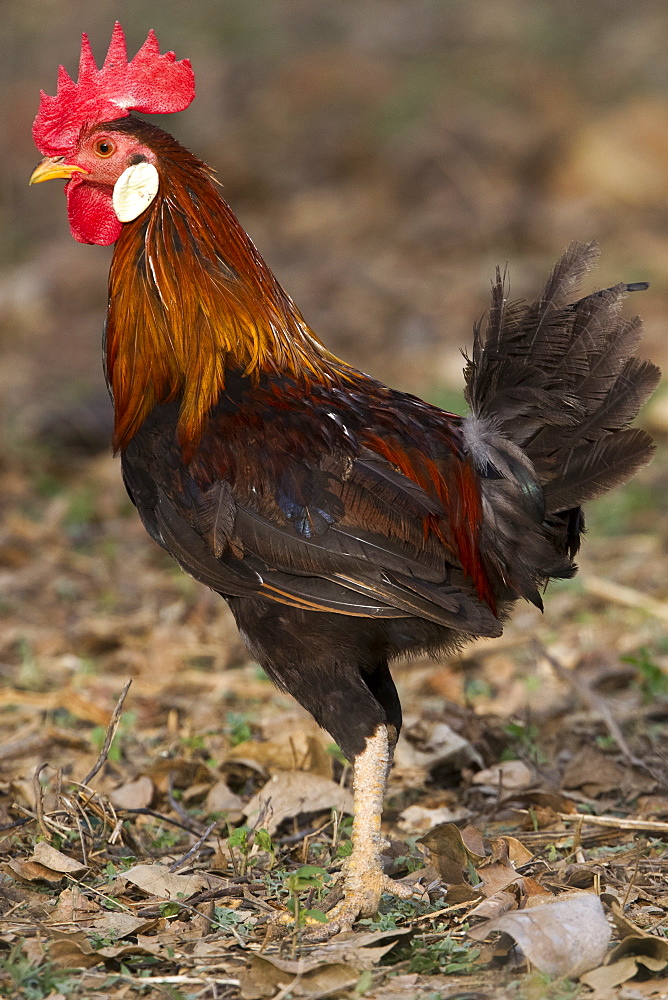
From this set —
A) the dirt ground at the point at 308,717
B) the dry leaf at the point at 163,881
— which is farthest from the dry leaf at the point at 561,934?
the dry leaf at the point at 163,881

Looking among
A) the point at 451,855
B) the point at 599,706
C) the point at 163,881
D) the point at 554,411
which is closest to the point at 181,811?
the point at 163,881

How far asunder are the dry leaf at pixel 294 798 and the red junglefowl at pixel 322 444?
54cm

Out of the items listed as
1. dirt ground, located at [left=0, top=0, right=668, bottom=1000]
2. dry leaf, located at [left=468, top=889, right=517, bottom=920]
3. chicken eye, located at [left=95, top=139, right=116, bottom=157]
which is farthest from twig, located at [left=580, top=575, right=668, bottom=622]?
chicken eye, located at [left=95, top=139, right=116, bottom=157]

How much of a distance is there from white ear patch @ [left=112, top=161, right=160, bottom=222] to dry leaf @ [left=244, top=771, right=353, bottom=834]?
86.0 inches

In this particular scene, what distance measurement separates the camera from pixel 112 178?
12.1 feet

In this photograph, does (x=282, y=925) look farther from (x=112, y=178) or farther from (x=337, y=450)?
(x=112, y=178)

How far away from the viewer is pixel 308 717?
15.9ft

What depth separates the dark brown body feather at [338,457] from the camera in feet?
10.9

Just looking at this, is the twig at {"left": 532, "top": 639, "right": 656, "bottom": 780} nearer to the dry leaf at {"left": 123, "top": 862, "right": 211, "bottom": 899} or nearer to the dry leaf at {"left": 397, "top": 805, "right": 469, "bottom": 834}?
the dry leaf at {"left": 397, "top": 805, "right": 469, "bottom": 834}

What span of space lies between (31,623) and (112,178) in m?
3.05

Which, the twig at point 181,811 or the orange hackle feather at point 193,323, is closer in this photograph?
the orange hackle feather at point 193,323

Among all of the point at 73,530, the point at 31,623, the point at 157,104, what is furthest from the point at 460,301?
the point at 157,104

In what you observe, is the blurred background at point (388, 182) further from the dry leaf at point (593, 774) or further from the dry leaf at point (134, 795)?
the dry leaf at point (134, 795)

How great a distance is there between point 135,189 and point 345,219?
911cm
